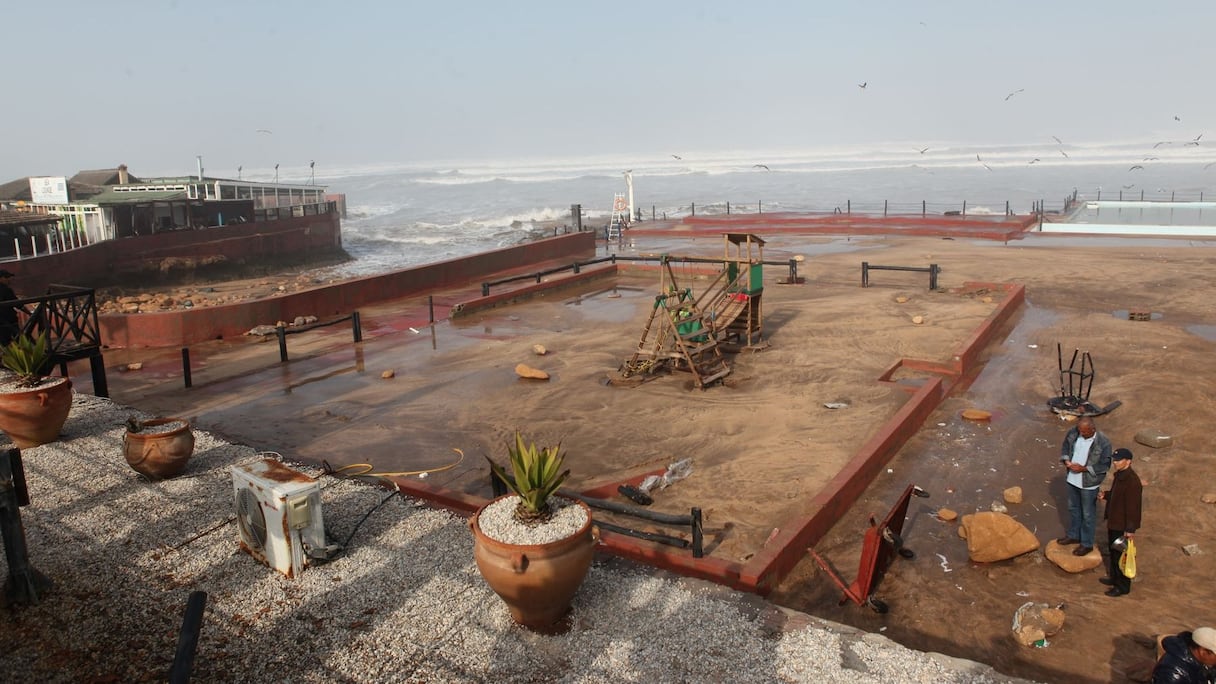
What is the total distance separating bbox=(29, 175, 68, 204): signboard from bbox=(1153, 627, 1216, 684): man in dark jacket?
4269cm

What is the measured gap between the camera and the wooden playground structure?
45.5ft

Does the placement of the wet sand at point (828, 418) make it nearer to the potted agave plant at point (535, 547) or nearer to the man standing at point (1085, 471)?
the man standing at point (1085, 471)

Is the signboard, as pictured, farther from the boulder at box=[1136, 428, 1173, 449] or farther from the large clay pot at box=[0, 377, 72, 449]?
the boulder at box=[1136, 428, 1173, 449]

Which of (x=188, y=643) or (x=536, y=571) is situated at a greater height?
(x=188, y=643)

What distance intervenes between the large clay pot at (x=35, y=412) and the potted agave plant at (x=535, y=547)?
694 centimetres

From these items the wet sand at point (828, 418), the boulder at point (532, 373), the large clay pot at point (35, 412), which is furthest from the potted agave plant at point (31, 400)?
the boulder at point (532, 373)

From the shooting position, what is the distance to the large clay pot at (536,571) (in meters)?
5.69

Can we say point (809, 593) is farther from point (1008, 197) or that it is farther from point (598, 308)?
point (1008, 197)

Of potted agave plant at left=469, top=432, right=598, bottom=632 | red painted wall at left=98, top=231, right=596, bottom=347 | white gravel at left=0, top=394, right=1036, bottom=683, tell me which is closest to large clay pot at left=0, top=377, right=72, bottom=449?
white gravel at left=0, top=394, right=1036, bottom=683

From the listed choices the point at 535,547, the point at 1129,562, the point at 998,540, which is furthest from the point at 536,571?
the point at 1129,562

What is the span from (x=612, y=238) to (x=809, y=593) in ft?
112

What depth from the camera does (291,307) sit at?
2025cm

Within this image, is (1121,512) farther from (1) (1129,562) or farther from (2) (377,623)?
(2) (377,623)

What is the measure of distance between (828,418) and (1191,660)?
669 cm
